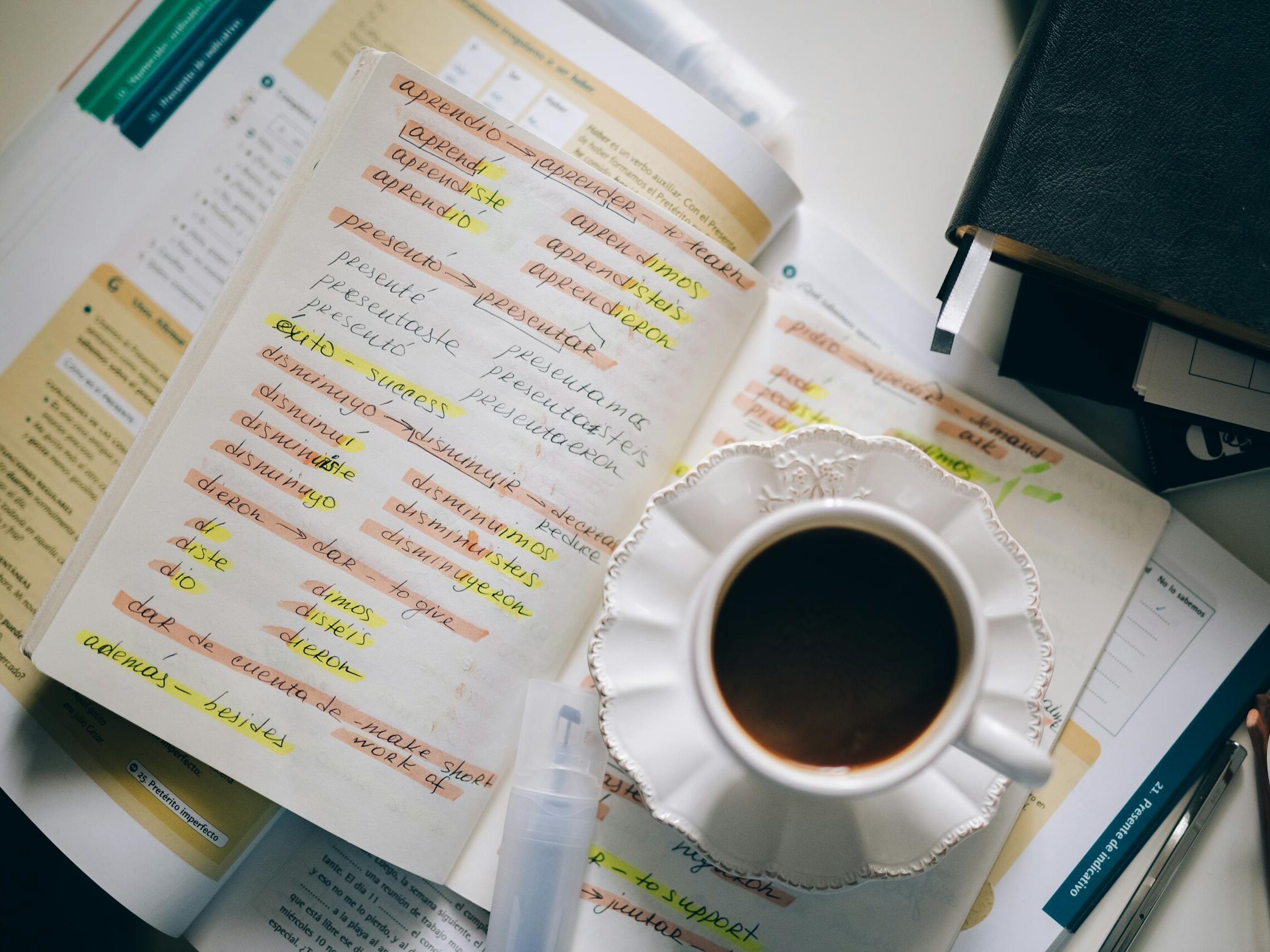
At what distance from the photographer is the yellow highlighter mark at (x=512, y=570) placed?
1.66 ft

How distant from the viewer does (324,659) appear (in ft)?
1.64

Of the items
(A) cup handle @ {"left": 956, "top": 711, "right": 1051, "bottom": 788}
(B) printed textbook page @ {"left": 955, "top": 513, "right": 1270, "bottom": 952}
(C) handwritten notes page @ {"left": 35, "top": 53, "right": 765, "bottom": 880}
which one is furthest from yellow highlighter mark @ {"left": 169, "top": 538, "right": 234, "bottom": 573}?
(B) printed textbook page @ {"left": 955, "top": 513, "right": 1270, "bottom": 952}

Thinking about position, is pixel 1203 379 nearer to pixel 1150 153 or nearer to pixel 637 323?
pixel 1150 153

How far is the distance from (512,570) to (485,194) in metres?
0.24

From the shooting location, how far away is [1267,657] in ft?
1.81

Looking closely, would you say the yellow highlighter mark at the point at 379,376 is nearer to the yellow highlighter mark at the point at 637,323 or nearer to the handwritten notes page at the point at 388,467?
the handwritten notes page at the point at 388,467

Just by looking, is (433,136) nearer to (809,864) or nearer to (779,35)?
(779,35)

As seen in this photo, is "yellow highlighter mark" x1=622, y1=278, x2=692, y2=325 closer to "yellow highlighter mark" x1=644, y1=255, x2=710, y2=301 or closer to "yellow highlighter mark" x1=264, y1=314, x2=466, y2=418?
"yellow highlighter mark" x1=644, y1=255, x2=710, y2=301

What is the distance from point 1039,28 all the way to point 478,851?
0.62 meters

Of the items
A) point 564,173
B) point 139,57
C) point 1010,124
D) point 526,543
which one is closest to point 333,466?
point 526,543

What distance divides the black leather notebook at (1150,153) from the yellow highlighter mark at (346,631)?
1.45ft

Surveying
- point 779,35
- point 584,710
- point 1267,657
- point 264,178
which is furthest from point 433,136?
point 1267,657

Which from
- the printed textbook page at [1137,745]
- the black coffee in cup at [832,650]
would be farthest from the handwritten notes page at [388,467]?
the printed textbook page at [1137,745]

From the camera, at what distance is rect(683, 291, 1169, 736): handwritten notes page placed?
1.77 feet
